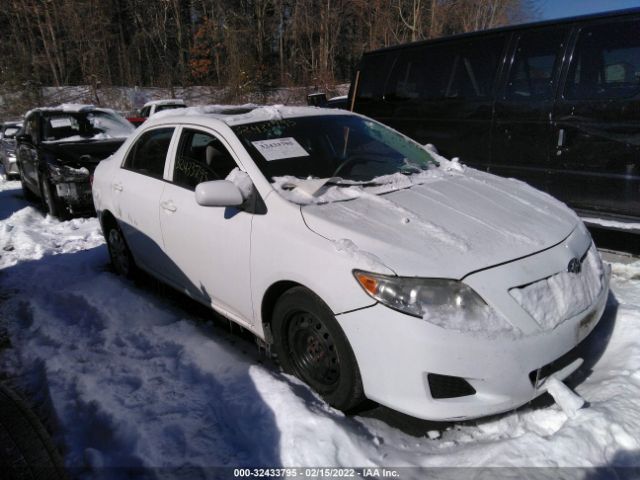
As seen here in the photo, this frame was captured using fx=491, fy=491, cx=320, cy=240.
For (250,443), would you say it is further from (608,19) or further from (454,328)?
(608,19)

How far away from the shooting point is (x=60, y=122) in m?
7.90

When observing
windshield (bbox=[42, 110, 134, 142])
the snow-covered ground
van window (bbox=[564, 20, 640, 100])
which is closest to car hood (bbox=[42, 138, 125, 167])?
windshield (bbox=[42, 110, 134, 142])

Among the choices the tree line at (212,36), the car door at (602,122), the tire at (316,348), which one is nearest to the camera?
→ the tire at (316,348)

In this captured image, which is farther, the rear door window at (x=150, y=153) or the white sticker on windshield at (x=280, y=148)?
the rear door window at (x=150, y=153)

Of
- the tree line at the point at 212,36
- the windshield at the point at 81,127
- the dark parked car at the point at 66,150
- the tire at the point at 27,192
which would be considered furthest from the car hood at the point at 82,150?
the tree line at the point at 212,36

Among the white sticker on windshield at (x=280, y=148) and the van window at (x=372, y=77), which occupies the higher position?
the van window at (x=372, y=77)

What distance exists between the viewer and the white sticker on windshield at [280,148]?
122 inches

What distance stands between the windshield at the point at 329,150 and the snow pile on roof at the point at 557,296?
125cm

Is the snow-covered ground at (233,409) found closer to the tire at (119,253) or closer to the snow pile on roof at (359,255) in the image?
the tire at (119,253)

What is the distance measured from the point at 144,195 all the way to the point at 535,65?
146 inches

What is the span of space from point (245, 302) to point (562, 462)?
1835 mm

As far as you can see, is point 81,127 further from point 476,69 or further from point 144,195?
point 476,69

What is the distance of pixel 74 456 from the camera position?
239 centimetres

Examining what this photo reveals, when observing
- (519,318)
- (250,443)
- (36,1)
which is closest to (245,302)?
(250,443)
